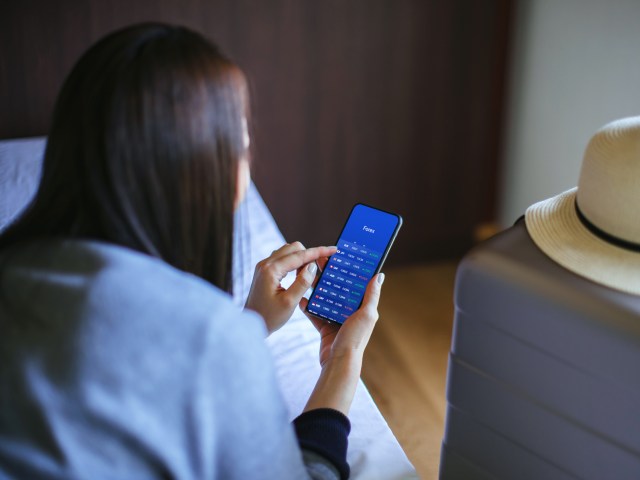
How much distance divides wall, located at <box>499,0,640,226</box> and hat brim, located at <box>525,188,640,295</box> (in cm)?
93

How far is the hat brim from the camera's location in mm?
832

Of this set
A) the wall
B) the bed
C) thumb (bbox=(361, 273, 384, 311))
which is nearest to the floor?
the wall

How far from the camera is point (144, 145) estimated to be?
2.04 ft

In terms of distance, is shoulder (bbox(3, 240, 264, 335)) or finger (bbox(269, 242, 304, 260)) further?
finger (bbox(269, 242, 304, 260))

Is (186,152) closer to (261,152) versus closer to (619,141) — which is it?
(619,141)

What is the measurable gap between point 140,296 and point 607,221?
0.61 meters

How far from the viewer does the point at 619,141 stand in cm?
85

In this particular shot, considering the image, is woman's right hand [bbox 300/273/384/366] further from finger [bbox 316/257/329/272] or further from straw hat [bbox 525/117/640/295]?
straw hat [bbox 525/117/640/295]

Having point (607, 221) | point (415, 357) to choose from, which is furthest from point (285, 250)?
point (415, 357)

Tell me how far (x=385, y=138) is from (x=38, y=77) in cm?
98

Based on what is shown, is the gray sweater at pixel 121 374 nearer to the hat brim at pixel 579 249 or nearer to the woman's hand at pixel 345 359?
the woman's hand at pixel 345 359

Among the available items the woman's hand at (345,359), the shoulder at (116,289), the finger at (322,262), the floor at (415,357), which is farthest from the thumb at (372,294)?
the floor at (415,357)

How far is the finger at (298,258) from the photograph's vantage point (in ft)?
3.19

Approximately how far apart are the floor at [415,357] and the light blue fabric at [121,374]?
99 centimetres
